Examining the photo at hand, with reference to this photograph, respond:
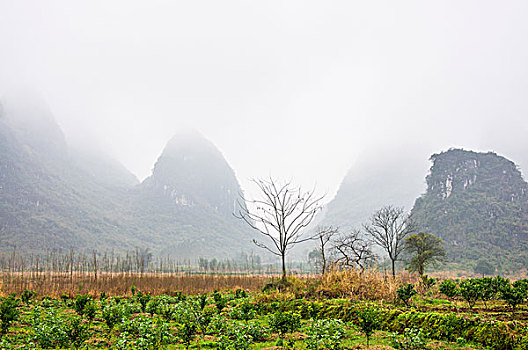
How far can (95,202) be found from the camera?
11725cm

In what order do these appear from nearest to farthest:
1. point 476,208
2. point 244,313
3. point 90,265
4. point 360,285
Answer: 1. point 244,313
2. point 360,285
3. point 90,265
4. point 476,208

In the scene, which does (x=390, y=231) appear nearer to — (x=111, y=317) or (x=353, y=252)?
(x=353, y=252)

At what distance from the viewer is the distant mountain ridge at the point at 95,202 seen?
87.5m

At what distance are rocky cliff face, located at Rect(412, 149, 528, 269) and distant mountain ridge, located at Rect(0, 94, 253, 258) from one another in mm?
76503

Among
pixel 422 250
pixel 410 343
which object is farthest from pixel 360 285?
pixel 422 250

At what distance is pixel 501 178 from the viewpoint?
75.8 metres

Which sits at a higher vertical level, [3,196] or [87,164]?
[87,164]

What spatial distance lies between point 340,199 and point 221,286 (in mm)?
174845

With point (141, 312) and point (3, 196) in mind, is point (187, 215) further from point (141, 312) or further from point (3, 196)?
point (141, 312)

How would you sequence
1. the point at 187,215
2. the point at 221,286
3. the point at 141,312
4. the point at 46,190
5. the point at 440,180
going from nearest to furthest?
the point at 141,312, the point at 221,286, the point at 440,180, the point at 46,190, the point at 187,215

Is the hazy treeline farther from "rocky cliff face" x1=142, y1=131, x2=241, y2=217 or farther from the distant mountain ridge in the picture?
"rocky cliff face" x1=142, y1=131, x2=241, y2=217

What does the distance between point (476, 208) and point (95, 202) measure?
368 ft

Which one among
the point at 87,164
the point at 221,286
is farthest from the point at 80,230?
the point at 87,164

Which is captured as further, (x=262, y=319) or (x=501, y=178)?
(x=501, y=178)
